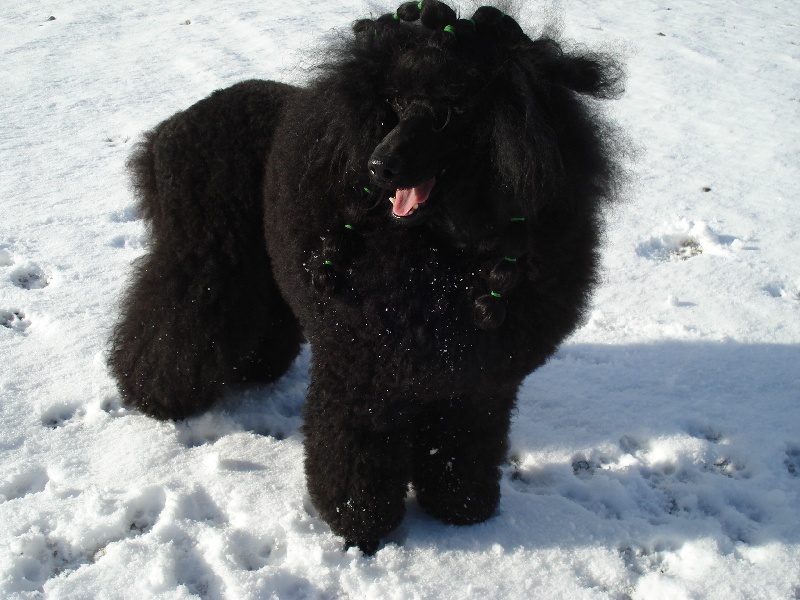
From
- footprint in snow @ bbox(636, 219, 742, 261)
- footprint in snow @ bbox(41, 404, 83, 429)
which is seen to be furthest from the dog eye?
footprint in snow @ bbox(636, 219, 742, 261)

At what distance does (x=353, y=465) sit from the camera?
2.19m

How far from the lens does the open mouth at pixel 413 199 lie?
1727mm

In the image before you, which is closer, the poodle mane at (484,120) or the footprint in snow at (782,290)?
the poodle mane at (484,120)

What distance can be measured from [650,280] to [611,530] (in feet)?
6.20

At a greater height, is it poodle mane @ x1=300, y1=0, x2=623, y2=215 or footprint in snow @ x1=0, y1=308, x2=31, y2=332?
poodle mane @ x1=300, y1=0, x2=623, y2=215

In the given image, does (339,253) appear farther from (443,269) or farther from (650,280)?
(650,280)

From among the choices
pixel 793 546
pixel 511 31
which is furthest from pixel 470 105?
pixel 793 546

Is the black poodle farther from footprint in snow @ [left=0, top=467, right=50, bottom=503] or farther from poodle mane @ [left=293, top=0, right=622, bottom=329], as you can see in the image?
footprint in snow @ [left=0, top=467, right=50, bottom=503]

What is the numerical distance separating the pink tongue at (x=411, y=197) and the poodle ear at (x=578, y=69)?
0.42 metres

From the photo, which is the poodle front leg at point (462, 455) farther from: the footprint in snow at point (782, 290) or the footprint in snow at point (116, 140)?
the footprint in snow at point (116, 140)

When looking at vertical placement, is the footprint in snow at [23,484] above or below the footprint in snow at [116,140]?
above

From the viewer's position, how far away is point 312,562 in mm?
2168

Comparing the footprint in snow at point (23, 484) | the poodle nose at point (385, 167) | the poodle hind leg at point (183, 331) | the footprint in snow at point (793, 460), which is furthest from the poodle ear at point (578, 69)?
the footprint in snow at point (23, 484)

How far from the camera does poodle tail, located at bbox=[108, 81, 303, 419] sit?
2.49m
